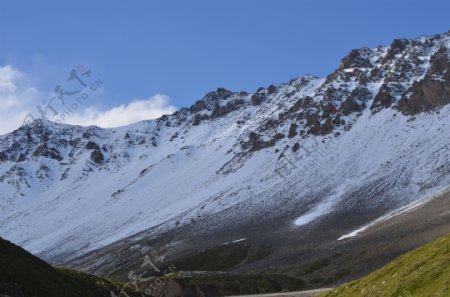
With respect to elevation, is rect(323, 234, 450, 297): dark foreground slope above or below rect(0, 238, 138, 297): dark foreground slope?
below

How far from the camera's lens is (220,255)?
534ft

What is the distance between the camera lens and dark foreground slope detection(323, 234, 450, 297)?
27750 mm

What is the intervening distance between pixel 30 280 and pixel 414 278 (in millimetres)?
20615

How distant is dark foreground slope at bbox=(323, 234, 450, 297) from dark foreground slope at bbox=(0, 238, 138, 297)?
57.5 ft

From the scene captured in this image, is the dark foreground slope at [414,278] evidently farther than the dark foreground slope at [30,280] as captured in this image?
No

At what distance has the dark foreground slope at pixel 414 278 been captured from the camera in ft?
91.0

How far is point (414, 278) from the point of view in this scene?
98.5 feet

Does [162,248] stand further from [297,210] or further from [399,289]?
[399,289]

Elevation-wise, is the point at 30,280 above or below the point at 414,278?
above

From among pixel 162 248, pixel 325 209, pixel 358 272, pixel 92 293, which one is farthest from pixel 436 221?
pixel 92 293

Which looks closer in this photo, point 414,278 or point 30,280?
point 414,278

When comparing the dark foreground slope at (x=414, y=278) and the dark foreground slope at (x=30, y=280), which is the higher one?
the dark foreground slope at (x=30, y=280)

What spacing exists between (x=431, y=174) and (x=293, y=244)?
65.3 m

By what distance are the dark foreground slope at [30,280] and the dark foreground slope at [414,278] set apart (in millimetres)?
17512
